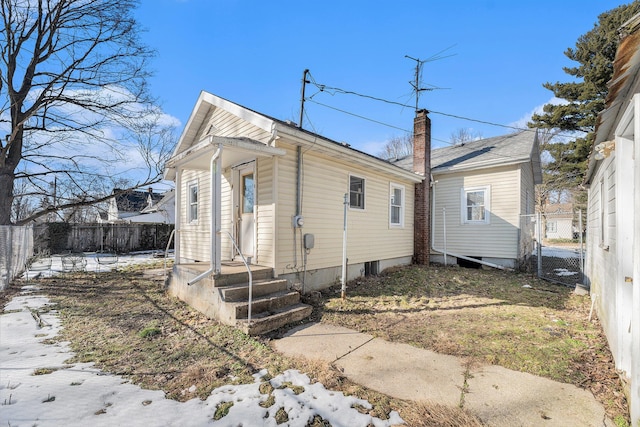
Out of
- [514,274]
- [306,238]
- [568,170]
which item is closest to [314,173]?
[306,238]

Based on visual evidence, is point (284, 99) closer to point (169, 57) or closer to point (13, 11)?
point (169, 57)

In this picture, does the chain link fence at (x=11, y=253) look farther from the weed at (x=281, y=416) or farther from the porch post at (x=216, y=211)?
the weed at (x=281, y=416)

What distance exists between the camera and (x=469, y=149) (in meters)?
13.6

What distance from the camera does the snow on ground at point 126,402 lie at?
2.58m

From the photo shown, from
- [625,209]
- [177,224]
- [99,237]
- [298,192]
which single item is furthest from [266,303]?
[99,237]

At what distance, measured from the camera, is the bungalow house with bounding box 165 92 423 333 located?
5391 mm

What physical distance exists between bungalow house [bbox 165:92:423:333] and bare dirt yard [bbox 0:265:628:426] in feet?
1.89

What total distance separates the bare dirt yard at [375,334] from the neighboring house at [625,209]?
16.7 inches

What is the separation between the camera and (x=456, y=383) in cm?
318

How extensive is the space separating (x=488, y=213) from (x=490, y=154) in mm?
2348

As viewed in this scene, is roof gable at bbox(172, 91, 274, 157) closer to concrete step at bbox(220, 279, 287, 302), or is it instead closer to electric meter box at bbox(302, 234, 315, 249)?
electric meter box at bbox(302, 234, 315, 249)

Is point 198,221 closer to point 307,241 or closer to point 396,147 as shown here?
point 307,241

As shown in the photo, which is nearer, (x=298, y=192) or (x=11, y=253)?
(x=298, y=192)

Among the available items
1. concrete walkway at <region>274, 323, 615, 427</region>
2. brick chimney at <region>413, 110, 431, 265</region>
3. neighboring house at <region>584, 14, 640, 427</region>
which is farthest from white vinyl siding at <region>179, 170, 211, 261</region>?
neighboring house at <region>584, 14, 640, 427</region>
